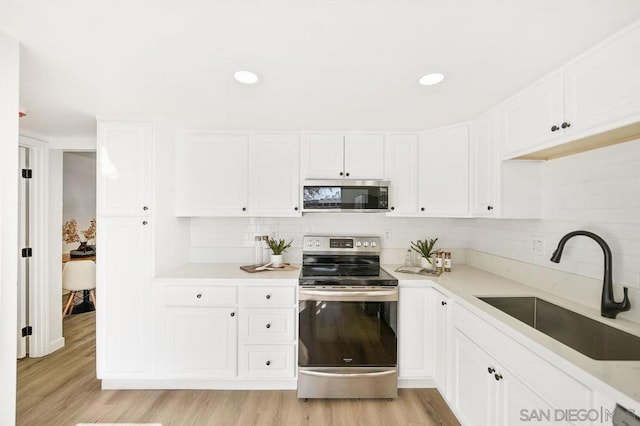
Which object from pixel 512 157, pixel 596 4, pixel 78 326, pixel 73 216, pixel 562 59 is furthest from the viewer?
pixel 73 216

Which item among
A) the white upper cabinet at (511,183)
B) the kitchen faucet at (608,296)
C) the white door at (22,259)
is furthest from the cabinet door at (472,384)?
the white door at (22,259)

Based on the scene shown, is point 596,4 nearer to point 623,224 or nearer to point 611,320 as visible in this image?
point 623,224

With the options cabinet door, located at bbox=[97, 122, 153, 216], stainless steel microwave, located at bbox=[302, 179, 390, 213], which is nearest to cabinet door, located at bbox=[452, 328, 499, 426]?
stainless steel microwave, located at bbox=[302, 179, 390, 213]

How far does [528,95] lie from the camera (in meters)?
1.76

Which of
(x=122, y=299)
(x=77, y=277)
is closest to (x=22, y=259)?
(x=77, y=277)

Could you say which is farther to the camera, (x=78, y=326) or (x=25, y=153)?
(x=78, y=326)

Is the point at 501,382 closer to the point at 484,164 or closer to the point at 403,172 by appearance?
the point at 484,164

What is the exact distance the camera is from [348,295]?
2275 mm

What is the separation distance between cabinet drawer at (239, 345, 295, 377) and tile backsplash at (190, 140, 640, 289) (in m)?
0.88

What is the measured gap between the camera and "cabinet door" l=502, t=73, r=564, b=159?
1554 mm

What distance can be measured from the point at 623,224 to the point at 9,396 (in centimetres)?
299

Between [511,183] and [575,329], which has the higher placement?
[511,183]

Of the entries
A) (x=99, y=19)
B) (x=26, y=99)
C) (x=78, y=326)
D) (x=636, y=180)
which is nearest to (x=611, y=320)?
(x=636, y=180)

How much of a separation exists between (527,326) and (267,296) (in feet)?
5.51
